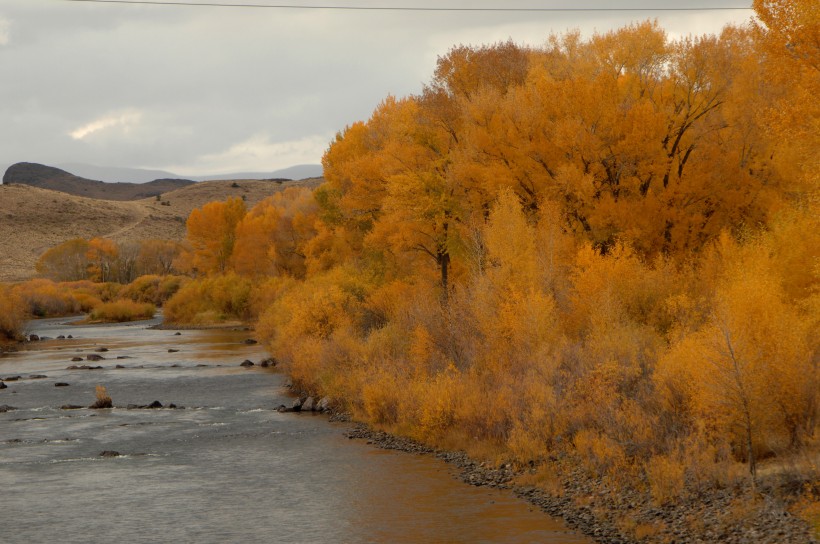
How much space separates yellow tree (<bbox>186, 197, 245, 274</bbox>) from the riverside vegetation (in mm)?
39347

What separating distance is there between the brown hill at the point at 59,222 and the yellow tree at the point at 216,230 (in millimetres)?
43078

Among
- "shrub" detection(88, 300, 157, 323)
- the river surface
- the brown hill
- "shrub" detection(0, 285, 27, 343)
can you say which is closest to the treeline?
the river surface

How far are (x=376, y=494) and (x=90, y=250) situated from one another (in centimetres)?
12196

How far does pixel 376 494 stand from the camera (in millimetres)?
21453

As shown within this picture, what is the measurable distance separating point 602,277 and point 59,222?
502ft

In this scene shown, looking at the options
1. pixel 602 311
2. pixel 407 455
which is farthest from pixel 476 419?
pixel 602 311

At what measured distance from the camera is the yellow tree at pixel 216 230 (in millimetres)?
103500

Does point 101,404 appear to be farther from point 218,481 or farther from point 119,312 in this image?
point 119,312

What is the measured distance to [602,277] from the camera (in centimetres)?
3256

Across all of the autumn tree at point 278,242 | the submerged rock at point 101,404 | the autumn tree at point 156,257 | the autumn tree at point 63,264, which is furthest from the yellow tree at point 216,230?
the submerged rock at point 101,404

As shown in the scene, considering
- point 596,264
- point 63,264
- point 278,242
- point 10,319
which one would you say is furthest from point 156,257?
point 596,264

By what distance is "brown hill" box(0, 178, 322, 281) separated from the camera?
469ft

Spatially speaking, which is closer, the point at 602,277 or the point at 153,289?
the point at 602,277

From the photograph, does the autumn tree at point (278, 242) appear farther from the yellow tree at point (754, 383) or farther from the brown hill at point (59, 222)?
the yellow tree at point (754, 383)
